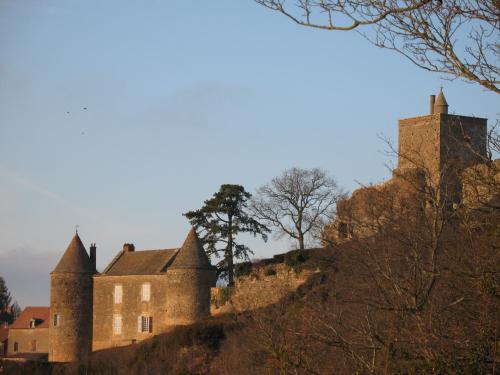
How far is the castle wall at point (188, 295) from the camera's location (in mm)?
38906

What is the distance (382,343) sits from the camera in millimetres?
10188

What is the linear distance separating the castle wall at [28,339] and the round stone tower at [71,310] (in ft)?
63.1

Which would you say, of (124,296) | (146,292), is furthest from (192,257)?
(124,296)

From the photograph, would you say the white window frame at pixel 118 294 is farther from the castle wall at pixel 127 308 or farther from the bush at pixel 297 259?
the bush at pixel 297 259

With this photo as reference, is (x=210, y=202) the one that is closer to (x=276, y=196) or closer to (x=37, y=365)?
(x=276, y=196)

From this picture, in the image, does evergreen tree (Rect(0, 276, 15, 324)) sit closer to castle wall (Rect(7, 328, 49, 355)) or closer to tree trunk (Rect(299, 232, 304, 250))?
castle wall (Rect(7, 328, 49, 355))

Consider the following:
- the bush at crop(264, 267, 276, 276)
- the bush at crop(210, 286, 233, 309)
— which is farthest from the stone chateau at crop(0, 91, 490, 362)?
the bush at crop(210, 286, 233, 309)

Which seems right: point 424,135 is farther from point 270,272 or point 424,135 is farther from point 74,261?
point 74,261

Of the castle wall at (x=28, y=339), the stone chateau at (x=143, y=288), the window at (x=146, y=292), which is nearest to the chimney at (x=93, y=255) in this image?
the stone chateau at (x=143, y=288)

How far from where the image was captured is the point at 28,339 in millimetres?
65688

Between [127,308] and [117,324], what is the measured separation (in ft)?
4.56

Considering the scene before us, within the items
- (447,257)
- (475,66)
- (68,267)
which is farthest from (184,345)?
(475,66)

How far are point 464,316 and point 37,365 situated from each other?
36548mm

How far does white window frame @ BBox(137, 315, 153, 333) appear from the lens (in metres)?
42.0
